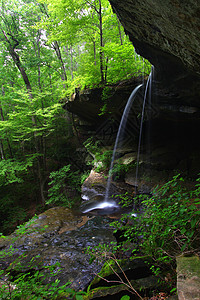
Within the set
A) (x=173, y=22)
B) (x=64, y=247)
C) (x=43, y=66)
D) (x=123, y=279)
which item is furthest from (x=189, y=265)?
(x=43, y=66)

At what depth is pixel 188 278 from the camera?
4.98 ft

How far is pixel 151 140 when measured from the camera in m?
8.63

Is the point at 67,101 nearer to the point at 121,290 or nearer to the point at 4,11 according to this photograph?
the point at 4,11

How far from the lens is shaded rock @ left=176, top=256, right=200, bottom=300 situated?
4.42 feet

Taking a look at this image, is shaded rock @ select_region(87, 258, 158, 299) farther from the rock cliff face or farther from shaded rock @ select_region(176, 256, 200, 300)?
the rock cliff face

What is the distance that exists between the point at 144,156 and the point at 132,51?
15.0ft

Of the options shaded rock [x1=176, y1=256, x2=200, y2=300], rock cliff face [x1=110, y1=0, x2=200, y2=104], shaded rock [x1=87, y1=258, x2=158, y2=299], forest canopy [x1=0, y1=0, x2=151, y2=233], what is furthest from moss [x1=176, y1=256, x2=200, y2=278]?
forest canopy [x1=0, y1=0, x2=151, y2=233]

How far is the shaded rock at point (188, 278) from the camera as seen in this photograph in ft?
4.42

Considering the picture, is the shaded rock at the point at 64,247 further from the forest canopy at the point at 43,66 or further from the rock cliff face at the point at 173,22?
the forest canopy at the point at 43,66

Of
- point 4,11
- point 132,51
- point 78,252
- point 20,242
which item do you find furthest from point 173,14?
point 4,11

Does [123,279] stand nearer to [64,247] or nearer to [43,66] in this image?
[64,247]

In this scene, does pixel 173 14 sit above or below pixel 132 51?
below

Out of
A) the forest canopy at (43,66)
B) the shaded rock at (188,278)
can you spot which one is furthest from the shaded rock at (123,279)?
the forest canopy at (43,66)

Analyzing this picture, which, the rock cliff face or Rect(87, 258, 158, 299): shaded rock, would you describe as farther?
Rect(87, 258, 158, 299): shaded rock
